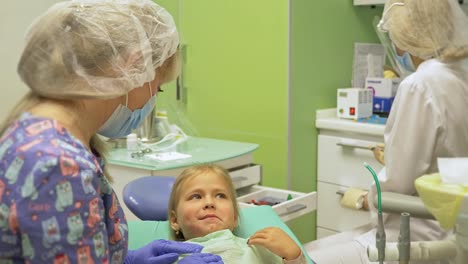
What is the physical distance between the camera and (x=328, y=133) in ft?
10.1

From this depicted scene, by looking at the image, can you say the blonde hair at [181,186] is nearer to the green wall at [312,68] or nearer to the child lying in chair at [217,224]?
the child lying in chair at [217,224]

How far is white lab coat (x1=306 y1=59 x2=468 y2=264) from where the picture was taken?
180cm

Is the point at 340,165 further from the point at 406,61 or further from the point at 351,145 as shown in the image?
the point at 406,61

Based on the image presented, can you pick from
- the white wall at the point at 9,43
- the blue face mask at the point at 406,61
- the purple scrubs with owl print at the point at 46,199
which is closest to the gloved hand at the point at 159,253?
the purple scrubs with owl print at the point at 46,199

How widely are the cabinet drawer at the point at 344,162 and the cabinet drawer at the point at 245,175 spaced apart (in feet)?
1.69

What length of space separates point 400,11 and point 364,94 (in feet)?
3.98

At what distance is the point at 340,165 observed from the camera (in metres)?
3.02

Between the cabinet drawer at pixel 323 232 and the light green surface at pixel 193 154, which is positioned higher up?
the light green surface at pixel 193 154

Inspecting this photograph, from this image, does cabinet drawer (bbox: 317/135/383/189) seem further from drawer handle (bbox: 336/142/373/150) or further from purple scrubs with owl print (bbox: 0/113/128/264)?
purple scrubs with owl print (bbox: 0/113/128/264)

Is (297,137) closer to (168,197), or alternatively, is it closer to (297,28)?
(297,28)

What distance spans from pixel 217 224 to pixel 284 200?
2.60ft

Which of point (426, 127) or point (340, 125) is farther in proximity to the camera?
point (340, 125)

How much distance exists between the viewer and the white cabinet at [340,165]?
2883mm

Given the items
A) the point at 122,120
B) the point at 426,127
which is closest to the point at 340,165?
the point at 426,127
